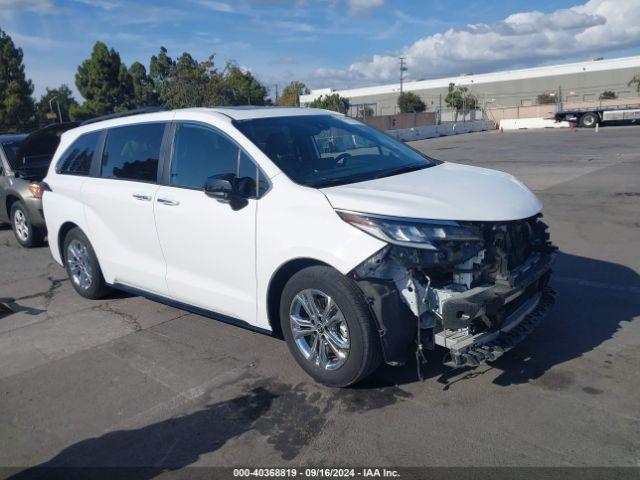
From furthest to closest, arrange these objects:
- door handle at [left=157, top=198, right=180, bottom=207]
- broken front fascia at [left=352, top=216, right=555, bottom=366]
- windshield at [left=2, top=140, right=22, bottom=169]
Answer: windshield at [left=2, top=140, right=22, bottom=169]
door handle at [left=157, top=198, right=180, bottom=207]
broken front fascia at [left=352, top=216, right=555, bottom=366]

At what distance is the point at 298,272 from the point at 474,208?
1262mm

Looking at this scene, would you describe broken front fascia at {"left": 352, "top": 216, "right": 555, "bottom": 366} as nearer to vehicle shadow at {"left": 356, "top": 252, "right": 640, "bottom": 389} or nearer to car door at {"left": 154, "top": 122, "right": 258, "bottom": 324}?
vehicle shadow at {"left": 356, "top": 252, "right": 640, "bottom": 389}

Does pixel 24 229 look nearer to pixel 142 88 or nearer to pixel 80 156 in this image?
pixel 80 156

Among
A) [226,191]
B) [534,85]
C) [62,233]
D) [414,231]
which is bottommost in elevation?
[62,233]

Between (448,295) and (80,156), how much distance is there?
449 cm

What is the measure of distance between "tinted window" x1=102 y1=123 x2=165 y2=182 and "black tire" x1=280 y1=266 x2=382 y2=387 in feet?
6.64

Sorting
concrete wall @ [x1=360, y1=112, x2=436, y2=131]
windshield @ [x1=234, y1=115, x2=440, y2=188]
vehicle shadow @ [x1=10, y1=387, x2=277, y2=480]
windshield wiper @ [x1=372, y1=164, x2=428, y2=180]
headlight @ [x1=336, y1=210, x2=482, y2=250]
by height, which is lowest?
vehicle shadow @ [x1=10, y1=387, x2=277, y2=480]

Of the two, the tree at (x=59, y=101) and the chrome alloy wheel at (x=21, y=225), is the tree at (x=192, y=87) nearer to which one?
the chrome alloy wheel at (x=21, y=225)

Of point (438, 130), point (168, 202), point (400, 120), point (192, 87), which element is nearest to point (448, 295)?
point (168, 202)

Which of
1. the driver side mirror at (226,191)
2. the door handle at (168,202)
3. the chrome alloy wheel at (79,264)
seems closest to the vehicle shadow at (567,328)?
the driver side mirror at (226,191)

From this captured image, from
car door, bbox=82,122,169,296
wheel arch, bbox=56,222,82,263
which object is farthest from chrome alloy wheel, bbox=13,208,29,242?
car door, bbox=82,122,169,296

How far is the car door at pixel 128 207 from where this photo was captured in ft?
16.7

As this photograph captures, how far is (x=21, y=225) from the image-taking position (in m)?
9.45

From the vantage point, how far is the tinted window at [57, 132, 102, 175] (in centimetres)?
Result: 600
